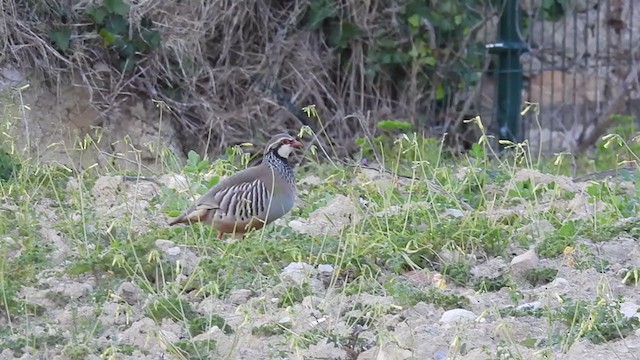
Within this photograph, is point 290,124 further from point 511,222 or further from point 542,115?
point 511,222

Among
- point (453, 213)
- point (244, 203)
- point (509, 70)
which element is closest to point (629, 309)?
point (453, 213)

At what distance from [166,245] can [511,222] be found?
1688mm

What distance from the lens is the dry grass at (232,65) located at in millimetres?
9742

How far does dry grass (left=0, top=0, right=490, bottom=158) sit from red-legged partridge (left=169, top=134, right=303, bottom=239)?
12.8ft

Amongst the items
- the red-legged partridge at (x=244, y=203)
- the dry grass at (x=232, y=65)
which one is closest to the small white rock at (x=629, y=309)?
the red-legged partridge at (x=244, y=203)

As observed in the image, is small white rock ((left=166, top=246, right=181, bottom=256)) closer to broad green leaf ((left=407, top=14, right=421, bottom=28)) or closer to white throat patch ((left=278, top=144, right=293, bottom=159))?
white throat patch ((left=278, top=144, right=293, bottom=159))

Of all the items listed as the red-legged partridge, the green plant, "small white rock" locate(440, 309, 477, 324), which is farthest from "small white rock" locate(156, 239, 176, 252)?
the green plant

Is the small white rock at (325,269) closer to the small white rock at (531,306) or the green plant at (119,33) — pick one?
the small white rock at (531,306)

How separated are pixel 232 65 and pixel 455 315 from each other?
6.22 metres

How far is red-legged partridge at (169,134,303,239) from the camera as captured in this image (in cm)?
596

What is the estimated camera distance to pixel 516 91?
1145 cm

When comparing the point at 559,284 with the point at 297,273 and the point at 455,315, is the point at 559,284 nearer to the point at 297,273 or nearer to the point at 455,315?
the point at 455,315

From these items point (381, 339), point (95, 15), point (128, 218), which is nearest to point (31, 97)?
point (95, 15)

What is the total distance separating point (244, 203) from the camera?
5.90 m
